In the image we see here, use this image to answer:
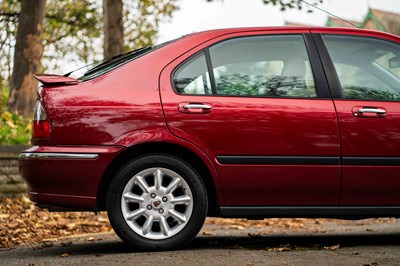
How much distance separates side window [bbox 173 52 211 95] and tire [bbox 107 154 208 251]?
55 centimetres

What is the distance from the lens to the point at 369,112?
6918mm

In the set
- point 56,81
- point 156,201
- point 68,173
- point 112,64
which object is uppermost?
point 112,64

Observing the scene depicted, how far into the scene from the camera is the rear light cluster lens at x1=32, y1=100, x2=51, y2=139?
6.73 m

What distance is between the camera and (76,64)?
38.2m

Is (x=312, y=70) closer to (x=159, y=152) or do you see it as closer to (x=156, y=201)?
(x=159, y=152)

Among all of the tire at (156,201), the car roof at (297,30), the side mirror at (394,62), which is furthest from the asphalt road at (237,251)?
the car roof at (297,30)

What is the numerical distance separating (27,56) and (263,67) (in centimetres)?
1176

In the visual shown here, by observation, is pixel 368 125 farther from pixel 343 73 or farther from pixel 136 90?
pixel 136 90

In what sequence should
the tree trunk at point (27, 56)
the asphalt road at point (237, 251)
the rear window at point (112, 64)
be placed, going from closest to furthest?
the asphalt road at point (237, 251), the rear window at point (112, 64), the tree trunk at point (27, 56)

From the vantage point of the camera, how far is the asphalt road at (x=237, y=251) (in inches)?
248

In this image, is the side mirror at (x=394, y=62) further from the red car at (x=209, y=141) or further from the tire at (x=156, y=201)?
the tire at (x=156, y=201)

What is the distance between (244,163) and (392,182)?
1181 millimetres

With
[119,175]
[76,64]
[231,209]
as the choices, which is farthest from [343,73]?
[76,64]

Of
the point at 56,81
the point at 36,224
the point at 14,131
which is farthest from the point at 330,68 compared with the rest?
the point at 14,131
